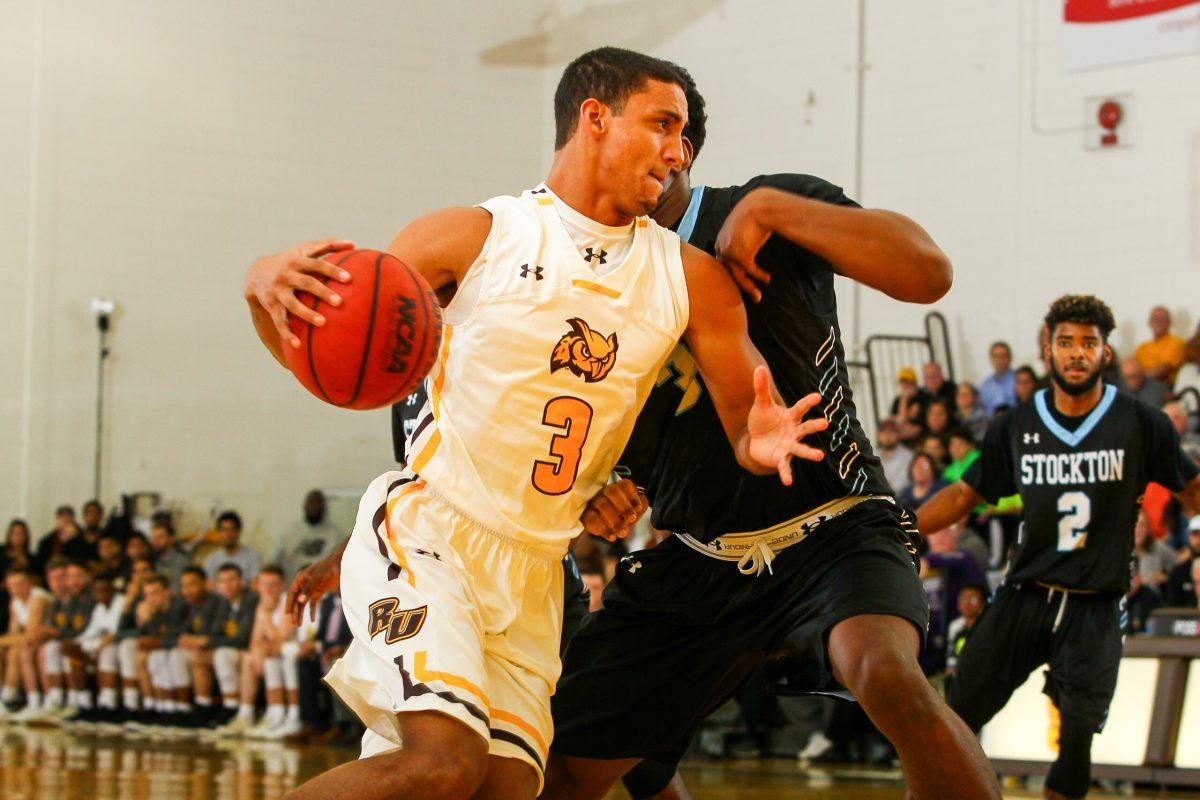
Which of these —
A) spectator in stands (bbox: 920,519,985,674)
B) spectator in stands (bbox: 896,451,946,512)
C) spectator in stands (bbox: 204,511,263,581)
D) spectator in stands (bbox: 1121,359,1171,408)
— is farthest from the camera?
spectator in stands (bbox: 204,511,263,581)

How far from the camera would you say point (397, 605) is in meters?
3.33

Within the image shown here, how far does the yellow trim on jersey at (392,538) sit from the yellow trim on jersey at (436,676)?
192 millimetres

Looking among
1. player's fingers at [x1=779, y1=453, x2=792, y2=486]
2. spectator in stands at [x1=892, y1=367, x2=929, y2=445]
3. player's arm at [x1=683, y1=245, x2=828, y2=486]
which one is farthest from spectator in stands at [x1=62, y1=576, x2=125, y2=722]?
player's fingers at [x1=779, y1=453, x2=792, y2=486]

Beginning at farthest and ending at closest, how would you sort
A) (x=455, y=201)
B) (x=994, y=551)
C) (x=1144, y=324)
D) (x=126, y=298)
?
(x=455, y=201) → (x=126, y=298) → (x=1144, y=324) → (x=994, y=551)

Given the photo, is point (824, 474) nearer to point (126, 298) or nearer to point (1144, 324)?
point (1144, 324)

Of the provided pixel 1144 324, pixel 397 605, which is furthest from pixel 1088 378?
pixel 1144 324

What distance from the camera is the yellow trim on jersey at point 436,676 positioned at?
10.5 feet

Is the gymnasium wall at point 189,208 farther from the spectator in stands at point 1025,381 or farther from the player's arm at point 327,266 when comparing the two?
the player's arm at point 327,266

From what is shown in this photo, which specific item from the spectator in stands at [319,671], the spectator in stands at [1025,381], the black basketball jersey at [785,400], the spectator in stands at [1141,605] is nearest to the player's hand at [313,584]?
the black basketball jersey at [785,400]

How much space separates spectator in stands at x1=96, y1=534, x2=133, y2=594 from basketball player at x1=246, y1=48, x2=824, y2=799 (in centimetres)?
1248

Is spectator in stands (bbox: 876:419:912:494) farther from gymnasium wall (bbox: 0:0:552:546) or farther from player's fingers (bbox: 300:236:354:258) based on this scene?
player's fingers (bbox: 300:236:354:258)

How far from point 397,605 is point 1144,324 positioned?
1144 centimetres

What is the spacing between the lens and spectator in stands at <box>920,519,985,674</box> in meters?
9.79

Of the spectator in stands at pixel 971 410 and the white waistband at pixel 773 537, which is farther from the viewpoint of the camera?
the spectator in stands at pixel 971 410
